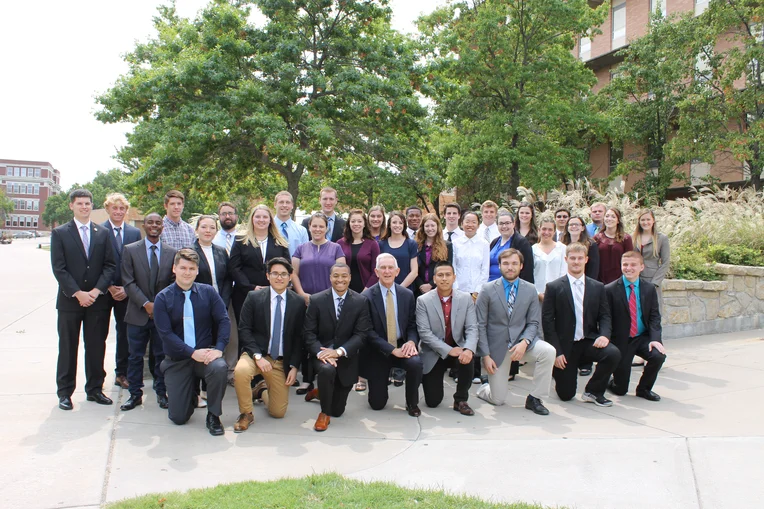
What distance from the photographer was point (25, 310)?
471 inches

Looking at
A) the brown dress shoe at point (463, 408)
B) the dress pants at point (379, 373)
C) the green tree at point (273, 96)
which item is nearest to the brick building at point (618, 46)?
the green tree at point (273, 96)

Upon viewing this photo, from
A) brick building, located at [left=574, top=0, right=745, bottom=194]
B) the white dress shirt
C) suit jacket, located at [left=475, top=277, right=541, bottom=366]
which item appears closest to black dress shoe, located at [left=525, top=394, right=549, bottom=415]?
suit jacket, located at [left=475, top=277, right=541, bottom=366]

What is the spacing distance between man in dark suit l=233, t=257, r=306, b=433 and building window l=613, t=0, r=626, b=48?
2804cm

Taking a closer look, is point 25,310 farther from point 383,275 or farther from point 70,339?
point 383,275

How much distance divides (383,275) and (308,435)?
1.69m

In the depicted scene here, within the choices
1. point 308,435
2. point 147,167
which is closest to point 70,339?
point 308,435

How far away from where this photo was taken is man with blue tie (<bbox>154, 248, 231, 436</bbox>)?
4941mm

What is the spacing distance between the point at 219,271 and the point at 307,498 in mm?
3044

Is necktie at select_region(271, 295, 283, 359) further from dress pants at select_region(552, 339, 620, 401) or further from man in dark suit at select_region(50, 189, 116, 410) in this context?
dress pants at select_region(552, 339, 620, 401)

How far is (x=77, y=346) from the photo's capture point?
5.47 m

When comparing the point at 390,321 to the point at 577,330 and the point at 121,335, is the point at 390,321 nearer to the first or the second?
the point at 577,330

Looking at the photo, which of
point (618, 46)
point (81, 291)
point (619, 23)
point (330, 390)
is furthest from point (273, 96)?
point (619, 23)

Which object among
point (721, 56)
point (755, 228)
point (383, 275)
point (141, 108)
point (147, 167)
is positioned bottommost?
point (383, 275)

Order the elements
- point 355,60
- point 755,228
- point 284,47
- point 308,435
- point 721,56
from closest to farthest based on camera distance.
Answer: point 308,435 → point 755,228 → point 284,47 → point 355,60 → point 721,56
